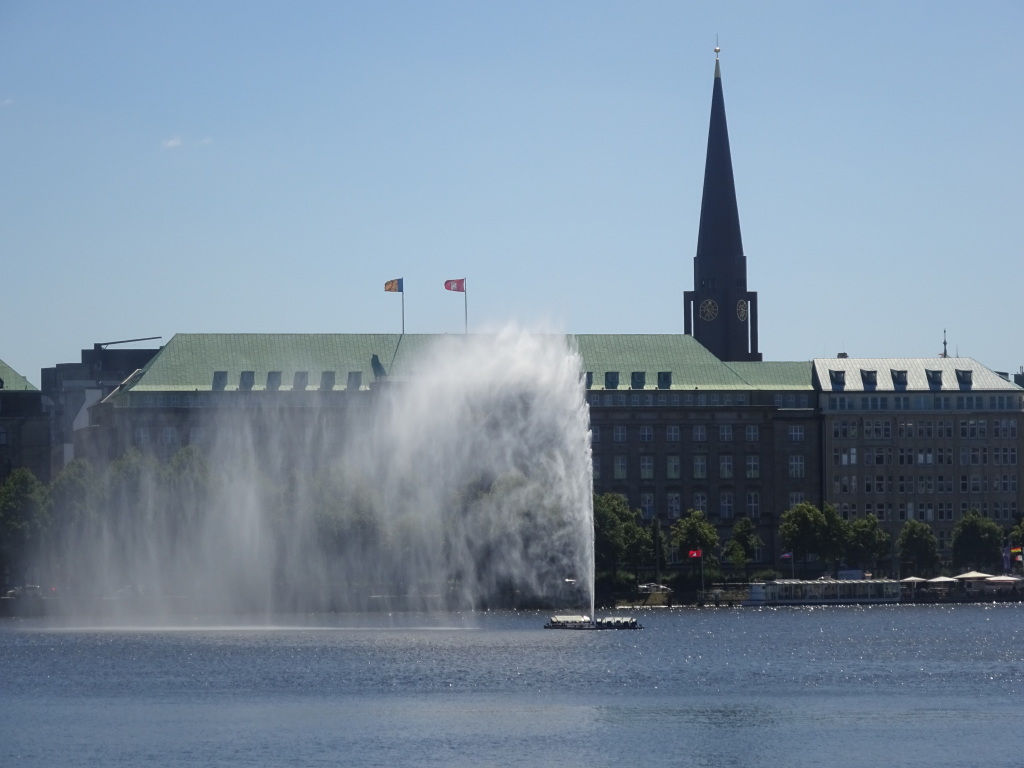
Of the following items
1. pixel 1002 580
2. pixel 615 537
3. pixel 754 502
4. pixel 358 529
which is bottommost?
pixel 1002 580

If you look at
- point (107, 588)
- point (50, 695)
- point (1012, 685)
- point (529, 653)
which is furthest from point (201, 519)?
point (1012, 685)

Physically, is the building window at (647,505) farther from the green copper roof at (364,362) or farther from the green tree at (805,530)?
the green tree at (805,530)

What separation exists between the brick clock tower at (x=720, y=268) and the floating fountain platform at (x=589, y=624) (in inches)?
3133

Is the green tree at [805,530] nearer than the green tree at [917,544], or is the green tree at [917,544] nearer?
the green tree at [805,530]

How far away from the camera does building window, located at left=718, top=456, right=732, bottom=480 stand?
177 meters

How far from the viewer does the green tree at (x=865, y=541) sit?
160 m

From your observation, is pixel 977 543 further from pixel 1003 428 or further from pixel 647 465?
pixel 647 465

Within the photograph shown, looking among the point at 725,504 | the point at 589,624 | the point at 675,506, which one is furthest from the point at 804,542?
the point at 589,624

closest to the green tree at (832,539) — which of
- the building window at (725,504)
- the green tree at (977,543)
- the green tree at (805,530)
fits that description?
the green tree at (805,530)

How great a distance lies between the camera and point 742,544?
163 metres

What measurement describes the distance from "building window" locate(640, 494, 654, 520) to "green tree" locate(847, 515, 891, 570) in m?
18.1

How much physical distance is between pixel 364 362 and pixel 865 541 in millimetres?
Answer: 44164

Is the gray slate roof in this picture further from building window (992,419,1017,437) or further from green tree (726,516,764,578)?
green tree (726,516,764,578)

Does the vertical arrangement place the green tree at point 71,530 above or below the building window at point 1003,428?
below
